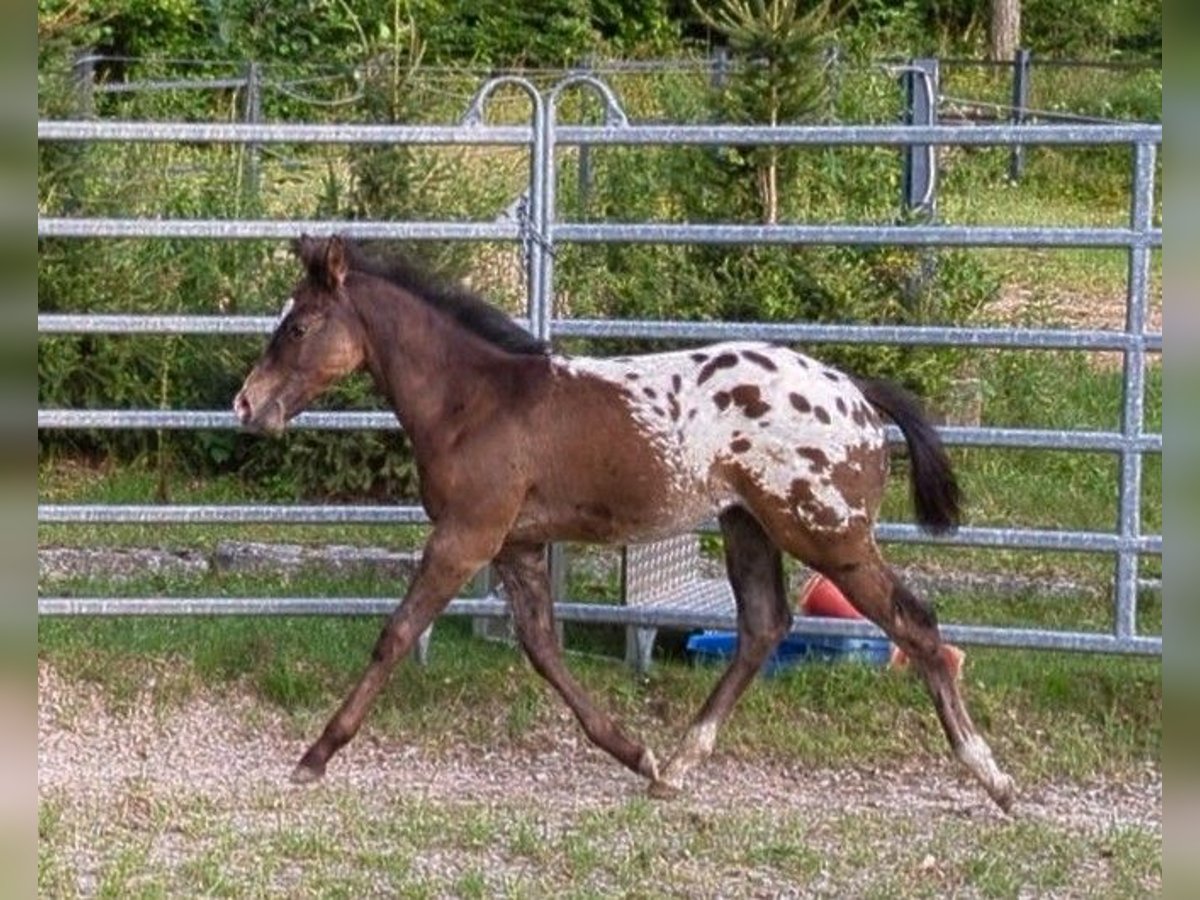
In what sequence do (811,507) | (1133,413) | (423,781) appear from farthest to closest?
(1133,413) → (423,781) → (811,507)

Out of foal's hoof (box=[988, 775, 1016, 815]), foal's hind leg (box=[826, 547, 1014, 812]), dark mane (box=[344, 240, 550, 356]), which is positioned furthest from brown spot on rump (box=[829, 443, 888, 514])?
dark mane (box=[344, 240, 550, 356])

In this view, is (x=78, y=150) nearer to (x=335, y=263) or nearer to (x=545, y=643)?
(x=335, y=263)

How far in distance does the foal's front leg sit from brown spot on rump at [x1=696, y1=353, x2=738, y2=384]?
2.43ft

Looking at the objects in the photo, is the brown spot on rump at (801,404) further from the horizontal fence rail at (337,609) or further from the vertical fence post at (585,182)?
the vertical fence post at (585,182)

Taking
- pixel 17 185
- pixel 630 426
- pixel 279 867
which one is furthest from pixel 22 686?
pixel 630 426

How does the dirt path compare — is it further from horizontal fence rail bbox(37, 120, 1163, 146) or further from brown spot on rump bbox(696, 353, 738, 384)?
horizontal fence rail bbox(37, 120, 1163, 146)

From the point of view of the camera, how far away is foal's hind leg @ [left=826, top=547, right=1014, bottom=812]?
237 inches

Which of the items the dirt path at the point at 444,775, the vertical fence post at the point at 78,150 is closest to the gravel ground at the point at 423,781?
the dirt path at the point at 444,775

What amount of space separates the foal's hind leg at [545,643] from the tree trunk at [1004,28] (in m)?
20.6

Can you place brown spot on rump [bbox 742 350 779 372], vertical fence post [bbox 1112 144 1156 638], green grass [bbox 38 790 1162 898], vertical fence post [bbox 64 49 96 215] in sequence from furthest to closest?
vertical fence post [bbox 64 49 96 215] < vertical fence post [bbox 1112 144 1156 638] < brown spot on rump [bbox 742 350 779 372] < green grass [bbox 38 790 1162 898]

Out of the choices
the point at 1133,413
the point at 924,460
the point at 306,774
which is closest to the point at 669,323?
the point at 924,460

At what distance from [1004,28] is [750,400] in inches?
839

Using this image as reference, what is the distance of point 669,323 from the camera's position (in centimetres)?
713

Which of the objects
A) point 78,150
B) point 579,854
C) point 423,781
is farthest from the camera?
point 78,150
